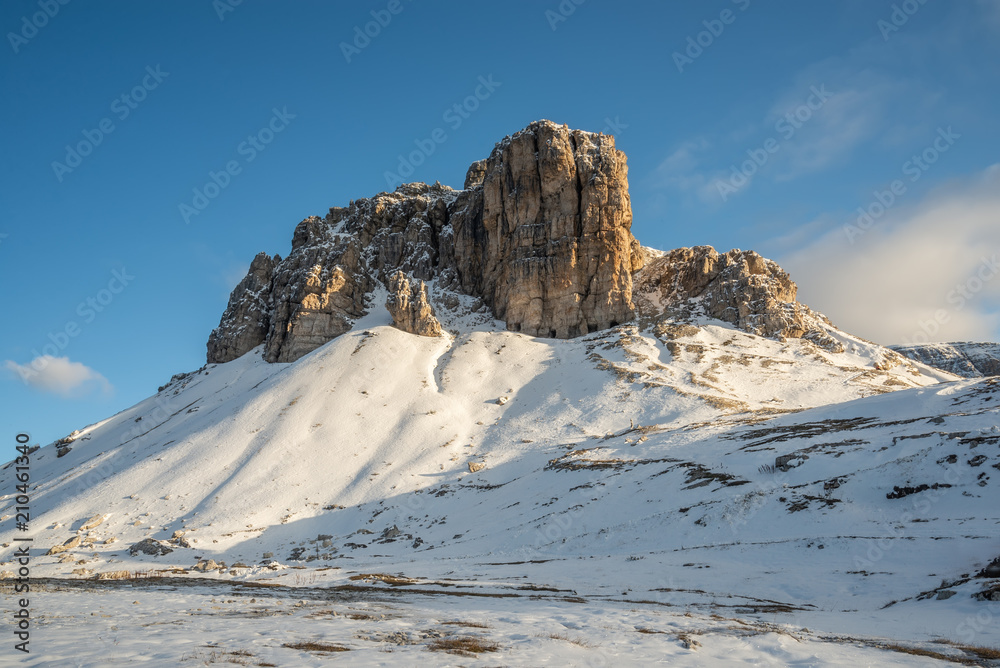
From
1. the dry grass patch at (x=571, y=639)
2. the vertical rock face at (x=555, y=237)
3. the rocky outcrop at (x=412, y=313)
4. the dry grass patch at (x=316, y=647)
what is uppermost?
the vertical rock face at (x=555, y=237)

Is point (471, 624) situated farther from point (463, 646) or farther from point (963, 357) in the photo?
point (963, 357)

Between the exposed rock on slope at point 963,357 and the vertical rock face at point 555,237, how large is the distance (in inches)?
3299

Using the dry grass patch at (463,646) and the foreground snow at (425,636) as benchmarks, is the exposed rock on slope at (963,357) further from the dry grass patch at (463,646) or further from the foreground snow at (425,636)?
the dry grass patch at (463,646)

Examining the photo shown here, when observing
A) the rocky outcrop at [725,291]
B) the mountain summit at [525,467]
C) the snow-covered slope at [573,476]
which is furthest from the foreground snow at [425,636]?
the rocky outcrop at [725,291]

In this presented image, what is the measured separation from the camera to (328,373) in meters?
85.1

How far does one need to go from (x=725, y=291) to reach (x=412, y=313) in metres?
57.0

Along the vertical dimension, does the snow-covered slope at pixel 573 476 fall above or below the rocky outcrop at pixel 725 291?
below

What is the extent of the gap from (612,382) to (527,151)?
56.4 meters

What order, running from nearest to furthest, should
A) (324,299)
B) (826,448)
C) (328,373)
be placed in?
(826,448) < (328,373) < (324,299)

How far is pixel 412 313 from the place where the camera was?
329ft

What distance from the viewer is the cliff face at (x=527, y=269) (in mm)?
102375

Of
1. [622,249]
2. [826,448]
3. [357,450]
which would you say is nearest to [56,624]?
[826,448]

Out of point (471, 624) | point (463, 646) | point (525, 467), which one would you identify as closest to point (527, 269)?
point (525, 467)

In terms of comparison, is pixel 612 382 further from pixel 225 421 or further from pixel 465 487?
pixel 225 421
